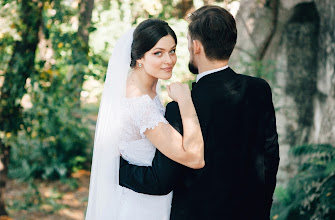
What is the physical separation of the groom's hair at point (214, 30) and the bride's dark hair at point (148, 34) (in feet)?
1.22

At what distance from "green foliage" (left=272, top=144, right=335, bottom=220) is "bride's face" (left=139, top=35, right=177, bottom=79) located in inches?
86.0

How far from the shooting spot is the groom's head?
1.94 metres

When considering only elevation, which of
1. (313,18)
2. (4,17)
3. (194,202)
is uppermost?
(313,18)

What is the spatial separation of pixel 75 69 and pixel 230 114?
2625mm

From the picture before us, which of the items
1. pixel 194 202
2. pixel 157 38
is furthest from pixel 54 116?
pixel 194 202

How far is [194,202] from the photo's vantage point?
81.4 inches

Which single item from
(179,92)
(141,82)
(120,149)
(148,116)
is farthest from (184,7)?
(179,92)

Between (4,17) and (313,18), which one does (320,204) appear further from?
(4,17)

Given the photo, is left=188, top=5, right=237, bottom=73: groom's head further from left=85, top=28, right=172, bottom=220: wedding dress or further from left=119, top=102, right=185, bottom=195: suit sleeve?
left=85, top=28, right=172, bottom=220: wedding dress

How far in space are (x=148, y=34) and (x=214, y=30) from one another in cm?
53

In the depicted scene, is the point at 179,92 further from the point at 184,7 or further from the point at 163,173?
the point at 184,7

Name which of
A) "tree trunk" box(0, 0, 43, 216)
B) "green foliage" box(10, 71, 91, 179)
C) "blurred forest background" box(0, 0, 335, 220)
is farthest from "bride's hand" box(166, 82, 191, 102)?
"green foliage" box(10, 71, 91, 179)

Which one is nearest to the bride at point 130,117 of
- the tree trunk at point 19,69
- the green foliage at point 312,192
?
the tree trunk at point 19,69

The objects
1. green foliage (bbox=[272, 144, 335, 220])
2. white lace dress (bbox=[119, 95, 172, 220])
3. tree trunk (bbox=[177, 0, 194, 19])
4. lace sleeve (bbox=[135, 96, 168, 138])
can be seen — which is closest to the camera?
lace sleeve (bbox=[135, 96, 168, 138])
